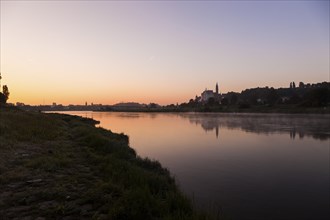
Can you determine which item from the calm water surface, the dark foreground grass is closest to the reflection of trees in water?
the calm water surface

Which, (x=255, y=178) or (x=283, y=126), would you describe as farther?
(x=283, y=126)

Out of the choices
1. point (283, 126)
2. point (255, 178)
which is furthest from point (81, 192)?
point (283, 126)

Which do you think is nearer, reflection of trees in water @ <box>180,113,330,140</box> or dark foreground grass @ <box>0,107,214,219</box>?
dark foreground grass @ <box>0,107,214,219</box>

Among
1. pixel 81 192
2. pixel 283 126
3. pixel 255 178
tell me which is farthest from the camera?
pixel 283 126

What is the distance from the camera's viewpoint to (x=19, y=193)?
26.3ft

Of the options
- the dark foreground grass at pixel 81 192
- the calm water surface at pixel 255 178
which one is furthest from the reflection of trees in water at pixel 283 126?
the dark foreground grass at pixel 81 192

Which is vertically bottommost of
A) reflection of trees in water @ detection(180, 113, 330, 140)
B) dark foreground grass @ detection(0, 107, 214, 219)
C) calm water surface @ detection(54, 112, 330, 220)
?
calm water surface @ detection(54, 112, 330, 220)

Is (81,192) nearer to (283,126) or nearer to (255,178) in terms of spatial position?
(255,178)

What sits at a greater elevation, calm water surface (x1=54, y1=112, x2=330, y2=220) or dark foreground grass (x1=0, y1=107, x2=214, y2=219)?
dark foreground grass (x1=0, y1=107, x2=214, y2=219)

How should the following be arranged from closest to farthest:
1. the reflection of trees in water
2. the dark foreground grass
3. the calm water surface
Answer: the dark foreground grass < the calm water surface < the reflection of trees in water

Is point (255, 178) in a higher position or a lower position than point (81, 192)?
lower

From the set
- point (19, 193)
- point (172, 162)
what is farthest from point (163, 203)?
point (172, 162)

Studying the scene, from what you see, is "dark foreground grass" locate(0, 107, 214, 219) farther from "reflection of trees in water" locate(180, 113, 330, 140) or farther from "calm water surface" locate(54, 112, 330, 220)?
"reflection of trees in water" locate(180, 113, 330, 140)

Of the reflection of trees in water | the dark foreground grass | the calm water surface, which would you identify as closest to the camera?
the dark foreground grass
